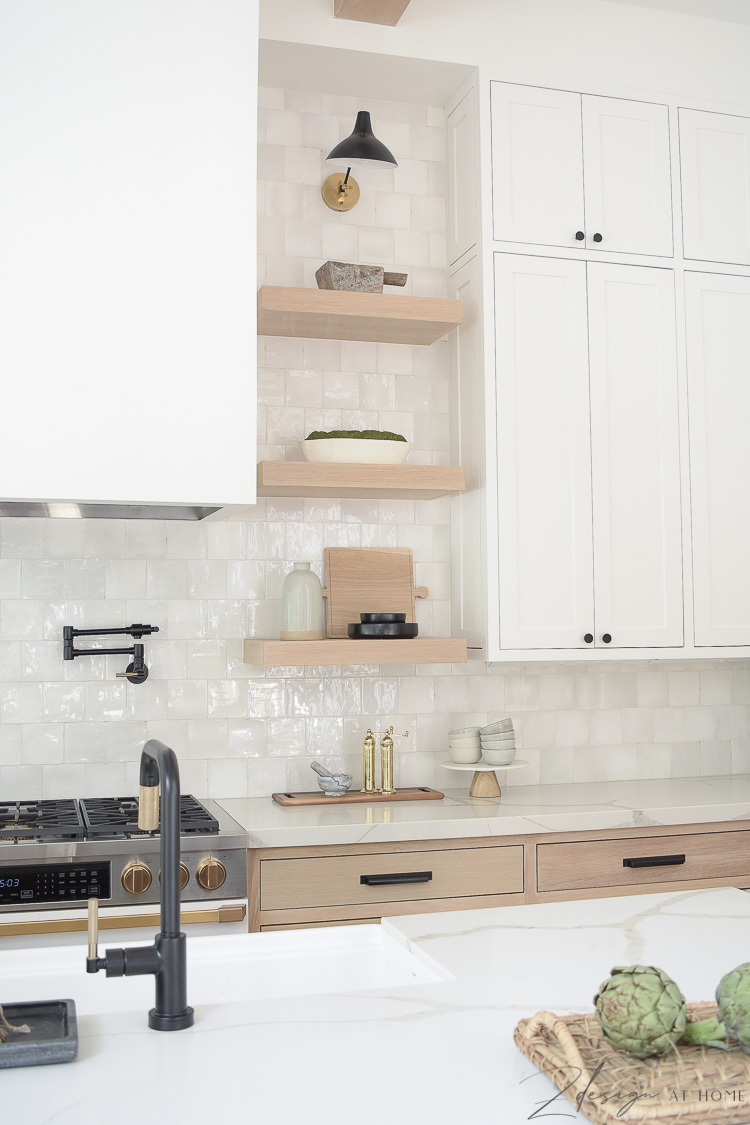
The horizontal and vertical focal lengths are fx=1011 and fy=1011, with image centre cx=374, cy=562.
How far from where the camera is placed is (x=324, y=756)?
3.32 metres

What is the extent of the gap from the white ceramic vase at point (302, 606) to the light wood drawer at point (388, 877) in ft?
2.38

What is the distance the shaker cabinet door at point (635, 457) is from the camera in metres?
3.28

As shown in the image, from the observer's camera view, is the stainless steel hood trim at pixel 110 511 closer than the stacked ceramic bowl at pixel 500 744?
Yes

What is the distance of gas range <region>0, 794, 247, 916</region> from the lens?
2387 mm

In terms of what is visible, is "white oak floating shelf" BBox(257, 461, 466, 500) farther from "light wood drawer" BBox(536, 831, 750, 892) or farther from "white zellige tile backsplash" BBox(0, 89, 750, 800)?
"light wood drawer" BBox(536, 831, 750, 892)

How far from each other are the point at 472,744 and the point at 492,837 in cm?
43

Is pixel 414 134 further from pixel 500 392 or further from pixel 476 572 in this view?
pixel 476 572

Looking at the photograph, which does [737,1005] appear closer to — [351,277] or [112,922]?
[112,922]

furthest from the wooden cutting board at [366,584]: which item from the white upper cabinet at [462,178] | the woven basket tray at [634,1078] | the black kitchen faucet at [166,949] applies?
the woven basket tray at [634,1078]

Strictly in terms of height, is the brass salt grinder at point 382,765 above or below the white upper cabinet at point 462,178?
below

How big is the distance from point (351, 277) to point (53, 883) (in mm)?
1983

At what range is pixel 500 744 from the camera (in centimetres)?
319

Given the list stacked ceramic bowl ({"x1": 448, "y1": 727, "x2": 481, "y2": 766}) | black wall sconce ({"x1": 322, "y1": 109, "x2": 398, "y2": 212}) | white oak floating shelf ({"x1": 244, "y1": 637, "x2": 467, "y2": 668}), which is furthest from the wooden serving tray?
black wall sconce ({"x1": 322, "y1": 109, "x2": 398, "y2": 212})

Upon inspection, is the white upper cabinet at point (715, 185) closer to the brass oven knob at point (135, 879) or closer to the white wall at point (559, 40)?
the white wall at point (559, 40)
